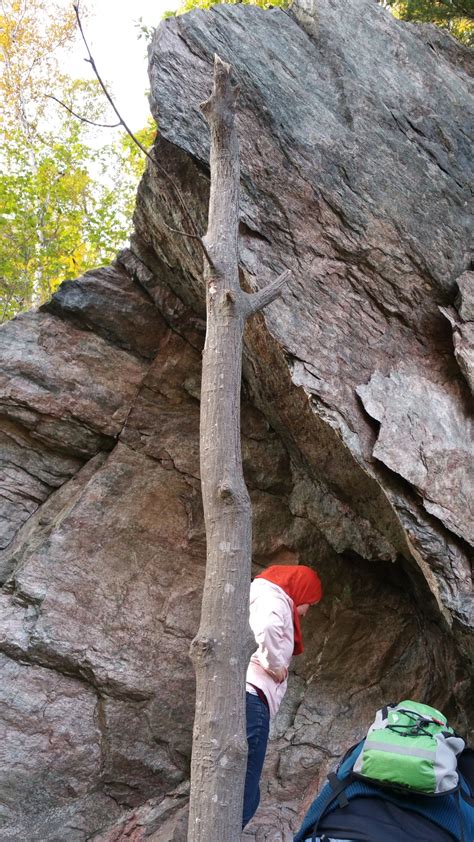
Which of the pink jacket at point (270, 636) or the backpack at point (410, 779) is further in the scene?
the pink jacket at point (270, 636)

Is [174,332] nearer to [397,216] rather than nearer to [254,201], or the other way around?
[254,201]

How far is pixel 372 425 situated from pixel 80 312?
3.46m

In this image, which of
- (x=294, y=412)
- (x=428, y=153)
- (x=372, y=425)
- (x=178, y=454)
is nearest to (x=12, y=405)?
(x=178, y=454)

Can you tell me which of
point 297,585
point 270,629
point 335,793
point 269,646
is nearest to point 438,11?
point 297,585

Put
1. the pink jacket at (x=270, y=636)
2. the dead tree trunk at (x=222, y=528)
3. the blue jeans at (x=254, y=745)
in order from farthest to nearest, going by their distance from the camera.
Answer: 1. the pink jacket at (x=270, y=636)
2. the blue jeans at (x=254, y=745)
3. the dead tree trunk at (x=222, y=528)

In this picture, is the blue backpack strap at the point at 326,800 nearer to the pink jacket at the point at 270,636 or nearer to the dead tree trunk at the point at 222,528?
the pink jacket at the point at 270,636

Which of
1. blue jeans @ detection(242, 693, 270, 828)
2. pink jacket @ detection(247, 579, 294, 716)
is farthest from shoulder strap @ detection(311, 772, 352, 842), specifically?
pink jacket @ detection(247, 579, 294, 716)

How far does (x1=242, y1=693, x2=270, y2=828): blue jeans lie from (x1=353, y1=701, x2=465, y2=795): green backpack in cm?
71

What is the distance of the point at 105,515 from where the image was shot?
7.00 m

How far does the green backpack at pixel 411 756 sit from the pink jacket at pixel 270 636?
81cm

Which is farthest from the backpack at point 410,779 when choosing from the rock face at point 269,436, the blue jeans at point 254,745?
the rock face at point 269,436

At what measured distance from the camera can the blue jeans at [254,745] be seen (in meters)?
4.58

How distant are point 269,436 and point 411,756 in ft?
12.4

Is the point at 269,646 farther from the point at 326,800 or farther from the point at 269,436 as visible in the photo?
the point at 269,436
